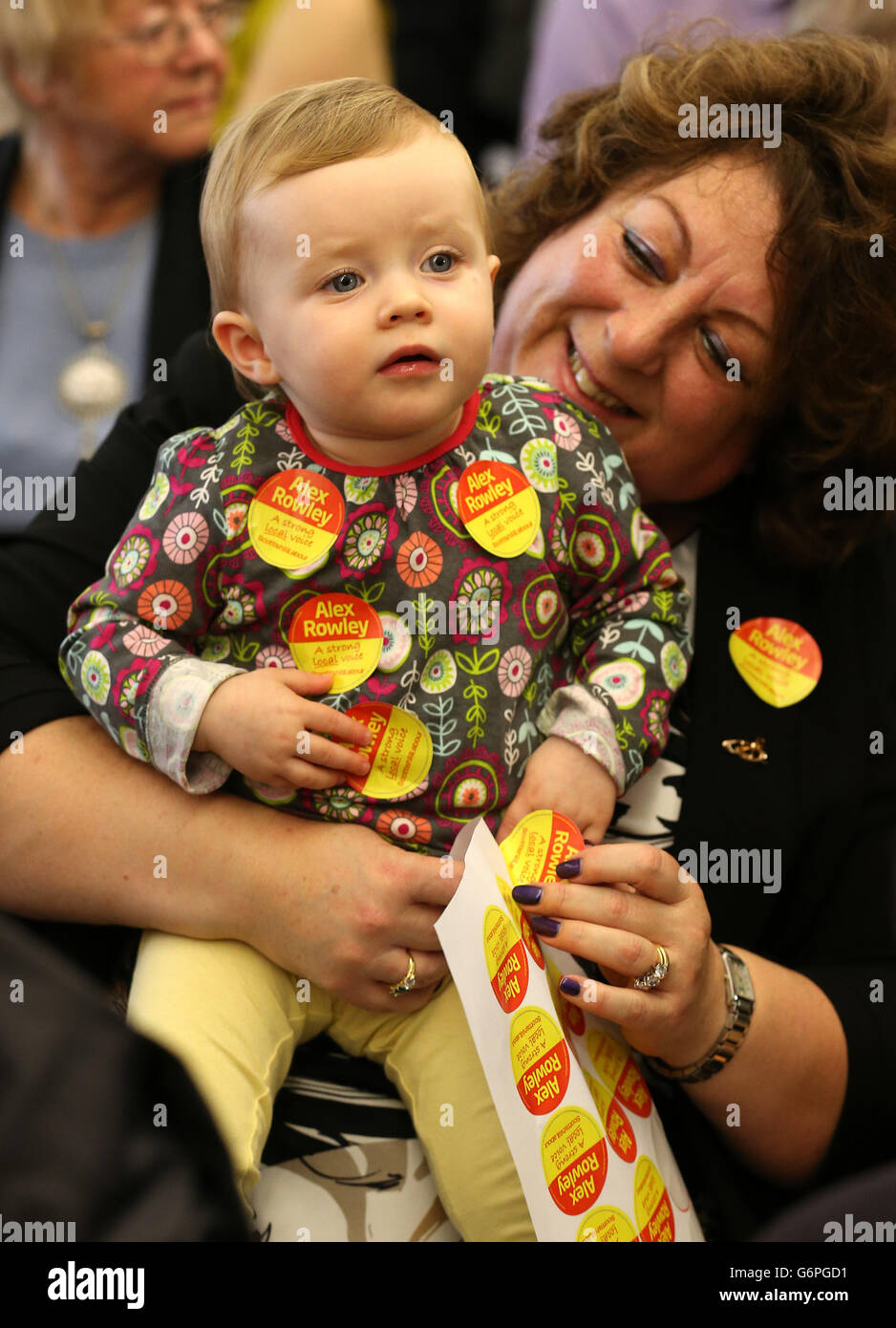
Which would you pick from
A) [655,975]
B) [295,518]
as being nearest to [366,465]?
[295,518]

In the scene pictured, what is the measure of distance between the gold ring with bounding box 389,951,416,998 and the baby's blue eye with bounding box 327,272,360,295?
1.96 feet

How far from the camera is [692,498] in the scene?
5.16 feet

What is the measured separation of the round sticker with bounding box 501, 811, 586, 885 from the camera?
1.12 m

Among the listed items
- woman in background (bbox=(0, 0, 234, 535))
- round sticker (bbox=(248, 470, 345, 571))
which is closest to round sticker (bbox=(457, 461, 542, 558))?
round sticker (bbox=(248, 470, 345, 571))

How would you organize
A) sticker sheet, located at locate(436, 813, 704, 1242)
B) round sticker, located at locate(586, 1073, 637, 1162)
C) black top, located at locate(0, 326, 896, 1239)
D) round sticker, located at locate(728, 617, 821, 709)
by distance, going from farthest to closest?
round sticker, located at locate(728, 617, 821, 709) → black top, located at locate(0, 326, 896, 1239) → round sticker, located at locate(586, 1073, 637, 1162) → sticker sheet, located at locate(436, 813, 704, 1242)

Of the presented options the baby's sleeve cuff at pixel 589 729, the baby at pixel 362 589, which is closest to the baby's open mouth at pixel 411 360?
the baby at pixel 362 589

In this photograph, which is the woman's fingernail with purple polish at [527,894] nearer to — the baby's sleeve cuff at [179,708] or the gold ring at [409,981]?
the gold ring at [409,981]

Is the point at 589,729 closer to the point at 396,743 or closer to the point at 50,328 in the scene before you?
the point at 396,743

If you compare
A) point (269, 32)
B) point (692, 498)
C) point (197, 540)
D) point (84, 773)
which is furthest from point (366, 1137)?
point (269, 32)

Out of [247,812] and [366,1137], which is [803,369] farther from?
[366,1137]

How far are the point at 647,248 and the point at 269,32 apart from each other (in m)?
1.64

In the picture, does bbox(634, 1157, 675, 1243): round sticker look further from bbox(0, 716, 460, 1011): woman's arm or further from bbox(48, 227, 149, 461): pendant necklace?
bbox(48, 227, 149, 461): pendant necklace

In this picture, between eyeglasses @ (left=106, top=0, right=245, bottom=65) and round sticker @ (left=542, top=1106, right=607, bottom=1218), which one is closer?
round sticker @ (left=542, top=1106, right=607, bottom=1218)

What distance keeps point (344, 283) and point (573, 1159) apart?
2.50 ft
